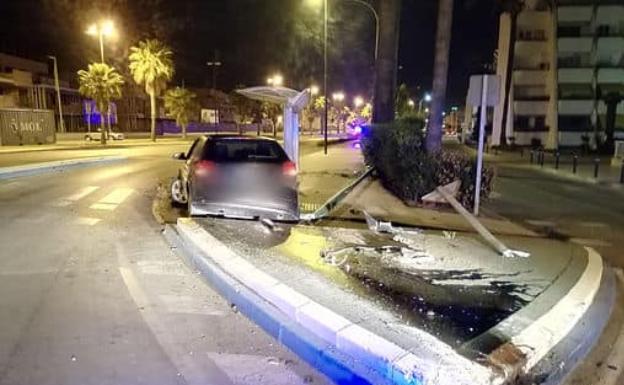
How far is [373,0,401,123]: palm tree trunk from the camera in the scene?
824 inches

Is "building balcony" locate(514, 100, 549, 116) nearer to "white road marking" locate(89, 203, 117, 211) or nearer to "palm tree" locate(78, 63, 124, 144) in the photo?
"palm tree" locate(78, 63, 124, 144)

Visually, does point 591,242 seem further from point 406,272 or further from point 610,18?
point 610,18

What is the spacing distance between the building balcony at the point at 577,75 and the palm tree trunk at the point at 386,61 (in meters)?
29.6

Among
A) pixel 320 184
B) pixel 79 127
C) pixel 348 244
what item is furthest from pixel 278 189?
pixel 79 127

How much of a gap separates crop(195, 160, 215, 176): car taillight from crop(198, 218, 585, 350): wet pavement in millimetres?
808

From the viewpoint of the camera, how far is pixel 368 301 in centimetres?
544

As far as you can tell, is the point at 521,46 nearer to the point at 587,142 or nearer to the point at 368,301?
the point at 587,142

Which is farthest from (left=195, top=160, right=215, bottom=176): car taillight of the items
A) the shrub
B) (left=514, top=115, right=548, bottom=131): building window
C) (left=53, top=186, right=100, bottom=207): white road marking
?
(left=514, top=115, right=548, bottom=131): building window

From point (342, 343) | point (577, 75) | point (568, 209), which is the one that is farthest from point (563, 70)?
point (342, 343)

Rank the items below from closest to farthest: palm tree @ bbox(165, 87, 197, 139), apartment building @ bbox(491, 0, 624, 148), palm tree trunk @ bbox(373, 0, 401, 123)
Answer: palm tree trunk @ bbox(373, 0, 401, 123)
apartment building @ bbox(491, 0, 624, 148)
palm tree @ bbox(165, 87, 197, 139)

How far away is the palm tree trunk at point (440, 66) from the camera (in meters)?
14.6

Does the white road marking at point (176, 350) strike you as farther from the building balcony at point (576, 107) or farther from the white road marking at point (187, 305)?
the building balcony at point (576, 107)

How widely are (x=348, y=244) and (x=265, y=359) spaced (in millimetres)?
3926

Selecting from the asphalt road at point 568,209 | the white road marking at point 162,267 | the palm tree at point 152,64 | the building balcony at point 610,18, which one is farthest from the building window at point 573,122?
the white road marking at point 162,267
